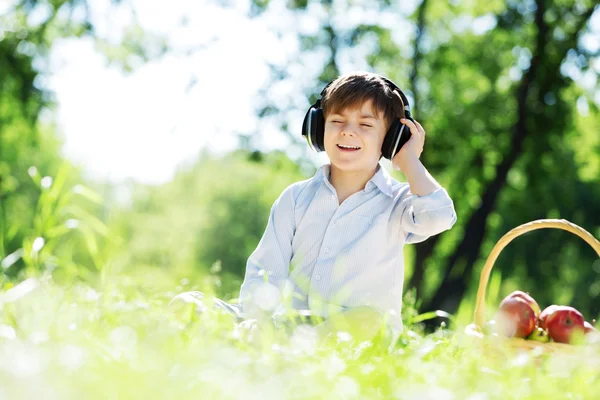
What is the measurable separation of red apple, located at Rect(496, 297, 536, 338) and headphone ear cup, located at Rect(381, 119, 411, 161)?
950mm

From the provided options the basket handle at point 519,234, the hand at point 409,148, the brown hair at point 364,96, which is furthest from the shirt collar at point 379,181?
the basket handle at point 519,234

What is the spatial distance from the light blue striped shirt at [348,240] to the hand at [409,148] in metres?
0.15

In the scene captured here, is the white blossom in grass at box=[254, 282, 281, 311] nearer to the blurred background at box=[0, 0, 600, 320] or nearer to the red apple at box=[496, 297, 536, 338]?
the red apple at box=[496, 297, 536, 338]

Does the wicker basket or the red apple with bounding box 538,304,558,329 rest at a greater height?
the wicker basket

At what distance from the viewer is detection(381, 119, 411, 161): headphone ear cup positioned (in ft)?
10.9

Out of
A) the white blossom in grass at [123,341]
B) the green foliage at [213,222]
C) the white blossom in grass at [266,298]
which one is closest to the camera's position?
the white blossom in grass at [123,341]

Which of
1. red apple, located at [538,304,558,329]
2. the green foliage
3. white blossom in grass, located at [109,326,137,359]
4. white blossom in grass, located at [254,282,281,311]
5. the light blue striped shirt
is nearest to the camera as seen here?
white blossom in grass, located at [109,326,137,359]

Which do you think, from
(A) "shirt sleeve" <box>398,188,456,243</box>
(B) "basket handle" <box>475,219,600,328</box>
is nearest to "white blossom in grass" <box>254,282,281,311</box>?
(A) "shirt sleeve" <box>398,188,456,243</box>

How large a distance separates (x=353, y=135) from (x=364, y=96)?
196 millimetres

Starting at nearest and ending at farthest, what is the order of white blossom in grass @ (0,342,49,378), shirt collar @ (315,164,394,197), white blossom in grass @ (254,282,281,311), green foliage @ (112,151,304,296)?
white blossom in grass @ (0,342,49,378) < white blossom in grass @ (254,282,281,311) < shirt collar @ (315,164,394,197) < green foliage @ (112,151,304,296)

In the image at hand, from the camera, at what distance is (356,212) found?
3.42 metres

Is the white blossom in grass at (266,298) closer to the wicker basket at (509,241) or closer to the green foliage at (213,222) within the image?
the wicker basket at (509,241)

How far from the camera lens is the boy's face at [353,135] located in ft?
11.0

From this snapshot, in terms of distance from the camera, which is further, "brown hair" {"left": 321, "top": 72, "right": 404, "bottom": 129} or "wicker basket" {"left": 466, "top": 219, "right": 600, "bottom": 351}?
"brown hair" {"left": 321, "top": 72, "right": 404, "bottom": 129}
